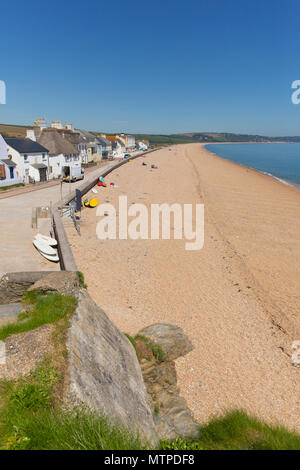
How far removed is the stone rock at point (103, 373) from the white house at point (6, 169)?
96.2 ft

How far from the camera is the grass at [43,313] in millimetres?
5062

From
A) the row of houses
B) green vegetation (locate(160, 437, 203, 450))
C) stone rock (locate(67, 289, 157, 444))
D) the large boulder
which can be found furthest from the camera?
the row of houses

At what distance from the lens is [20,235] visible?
14508mm

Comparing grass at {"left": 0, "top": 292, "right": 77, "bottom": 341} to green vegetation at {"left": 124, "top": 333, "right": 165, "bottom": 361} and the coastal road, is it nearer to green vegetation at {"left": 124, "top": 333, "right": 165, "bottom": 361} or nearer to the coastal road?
green vegetation at {"left": 124, "top": 333, "right": 165, "bottom": 361}

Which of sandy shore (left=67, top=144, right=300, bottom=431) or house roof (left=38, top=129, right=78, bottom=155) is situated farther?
house roof (left=38, top=129, right=78, bottom=155)

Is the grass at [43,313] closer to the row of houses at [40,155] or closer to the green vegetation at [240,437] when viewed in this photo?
the green vegetation at [240,437]

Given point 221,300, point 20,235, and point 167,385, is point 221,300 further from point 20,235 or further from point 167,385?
point 20,235

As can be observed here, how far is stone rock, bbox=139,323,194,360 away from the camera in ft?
27.6

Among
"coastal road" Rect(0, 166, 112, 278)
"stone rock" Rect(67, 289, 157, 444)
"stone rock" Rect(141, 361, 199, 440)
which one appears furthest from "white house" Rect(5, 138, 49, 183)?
"stone rock" Rect(67, 289, 157, 444)

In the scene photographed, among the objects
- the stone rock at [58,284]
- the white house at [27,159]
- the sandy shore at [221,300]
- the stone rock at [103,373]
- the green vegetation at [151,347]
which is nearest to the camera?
the stone rock at [103,373]

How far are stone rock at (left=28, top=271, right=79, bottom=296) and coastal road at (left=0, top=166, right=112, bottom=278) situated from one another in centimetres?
428

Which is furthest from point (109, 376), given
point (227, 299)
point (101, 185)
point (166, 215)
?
point (101, 185)

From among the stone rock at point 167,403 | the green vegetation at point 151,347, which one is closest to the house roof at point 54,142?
the green vegetation at point 151,347

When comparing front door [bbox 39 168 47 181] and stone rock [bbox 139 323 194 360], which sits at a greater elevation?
front door [bbox 39 168 47 181]
